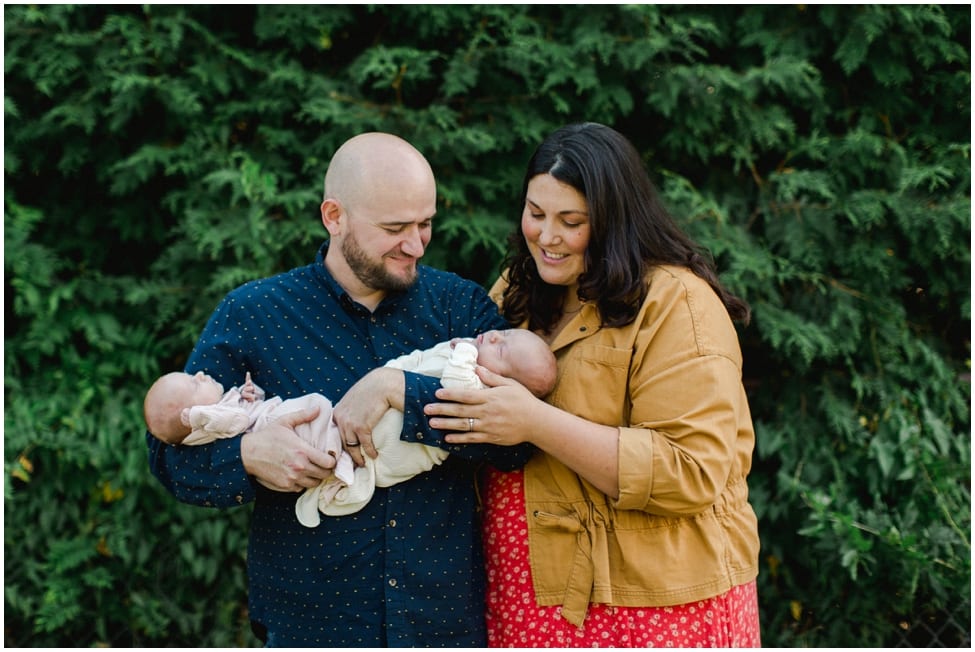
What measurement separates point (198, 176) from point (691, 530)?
2575mm

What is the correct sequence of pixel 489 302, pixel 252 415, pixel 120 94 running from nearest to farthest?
1. pixel 252 415
2. pixel 489 302
3. pixel 120 94

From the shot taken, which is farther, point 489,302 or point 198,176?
point 198,176

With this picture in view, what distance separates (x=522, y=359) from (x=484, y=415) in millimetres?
214

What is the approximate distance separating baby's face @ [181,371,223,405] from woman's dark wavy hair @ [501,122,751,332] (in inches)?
37.9

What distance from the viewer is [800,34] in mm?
3766

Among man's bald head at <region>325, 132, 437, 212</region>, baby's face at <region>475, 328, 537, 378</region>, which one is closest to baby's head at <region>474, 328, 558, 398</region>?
baby's face at <region>475, 328, 537, 378</region>

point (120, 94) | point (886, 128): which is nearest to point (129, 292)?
point (120, 94)

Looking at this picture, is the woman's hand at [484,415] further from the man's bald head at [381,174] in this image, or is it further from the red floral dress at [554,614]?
the man's bald head at [381,174]

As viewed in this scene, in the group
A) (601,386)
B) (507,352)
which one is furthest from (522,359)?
(601,386)

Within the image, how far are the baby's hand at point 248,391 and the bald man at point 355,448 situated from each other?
0.04 metres

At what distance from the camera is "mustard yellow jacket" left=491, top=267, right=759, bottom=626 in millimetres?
2131

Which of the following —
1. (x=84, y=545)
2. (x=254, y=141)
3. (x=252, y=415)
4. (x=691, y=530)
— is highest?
(x=254, y=141)

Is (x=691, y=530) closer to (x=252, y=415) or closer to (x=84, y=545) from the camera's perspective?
(x=252, y=415)

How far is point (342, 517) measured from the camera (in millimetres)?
2227
